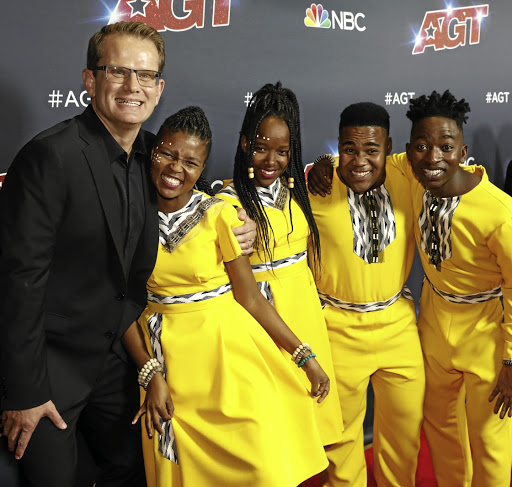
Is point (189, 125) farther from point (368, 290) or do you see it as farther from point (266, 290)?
point (368, 290)

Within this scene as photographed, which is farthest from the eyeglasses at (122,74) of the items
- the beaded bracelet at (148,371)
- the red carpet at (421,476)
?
the red carpet at (421,476)

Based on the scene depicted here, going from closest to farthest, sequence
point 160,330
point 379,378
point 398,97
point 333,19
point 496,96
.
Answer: point 160,330 → point 379,378 → point 333,19 → point 398,97 → point 496,96

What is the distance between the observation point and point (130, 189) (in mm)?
1951

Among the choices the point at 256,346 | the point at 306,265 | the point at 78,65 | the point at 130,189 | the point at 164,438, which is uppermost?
the point at 78,65

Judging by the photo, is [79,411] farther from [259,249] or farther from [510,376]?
[510,376]

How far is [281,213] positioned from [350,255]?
0.34 meters

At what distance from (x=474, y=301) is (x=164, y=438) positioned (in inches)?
51.4

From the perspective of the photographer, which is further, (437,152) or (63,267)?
(437,152)

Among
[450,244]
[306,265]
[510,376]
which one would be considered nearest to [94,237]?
[306,265]

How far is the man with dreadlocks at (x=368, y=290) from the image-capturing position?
2408mm

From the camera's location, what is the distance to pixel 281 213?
92.0 inches

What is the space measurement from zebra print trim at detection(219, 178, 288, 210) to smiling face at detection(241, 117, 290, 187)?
0.21 feet

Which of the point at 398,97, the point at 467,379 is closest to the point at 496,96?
the point at 398,97

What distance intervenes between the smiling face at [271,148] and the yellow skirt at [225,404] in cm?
51
